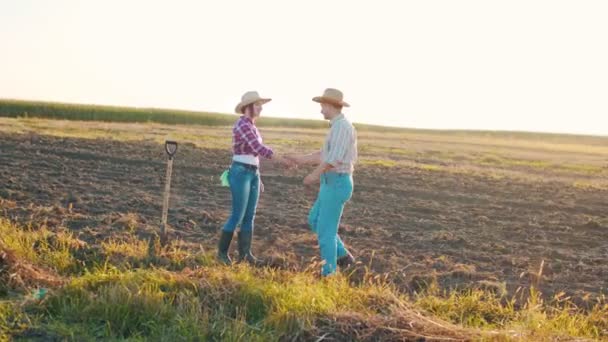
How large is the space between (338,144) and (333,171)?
0.29 m

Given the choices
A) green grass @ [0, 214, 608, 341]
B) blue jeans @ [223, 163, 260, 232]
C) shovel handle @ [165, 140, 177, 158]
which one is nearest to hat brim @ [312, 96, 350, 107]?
blue jeans @ [223, 163, 260, 232]

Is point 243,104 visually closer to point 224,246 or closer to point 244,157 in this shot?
point 244,157

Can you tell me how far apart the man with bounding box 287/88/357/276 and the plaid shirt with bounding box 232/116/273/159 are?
0.62 m

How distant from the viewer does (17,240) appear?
7445 millimetres

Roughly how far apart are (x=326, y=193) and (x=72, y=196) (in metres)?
6.21

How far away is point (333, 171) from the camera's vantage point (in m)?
7.18

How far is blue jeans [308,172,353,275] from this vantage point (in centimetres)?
721

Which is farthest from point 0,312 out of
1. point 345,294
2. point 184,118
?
point 184,118

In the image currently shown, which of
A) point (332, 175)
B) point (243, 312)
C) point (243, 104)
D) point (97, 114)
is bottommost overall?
point (243, 312)

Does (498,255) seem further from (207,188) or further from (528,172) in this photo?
(528,172)

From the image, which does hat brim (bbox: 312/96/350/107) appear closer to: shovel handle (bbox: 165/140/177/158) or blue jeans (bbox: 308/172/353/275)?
blue jeans (bbox: 308/172/353/275)

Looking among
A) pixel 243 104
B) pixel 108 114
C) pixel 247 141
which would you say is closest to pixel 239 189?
pixel 247 141

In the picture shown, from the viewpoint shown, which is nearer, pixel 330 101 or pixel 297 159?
pixel 330 101

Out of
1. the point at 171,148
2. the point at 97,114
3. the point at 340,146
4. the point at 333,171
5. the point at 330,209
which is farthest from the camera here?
the point at 97,114
